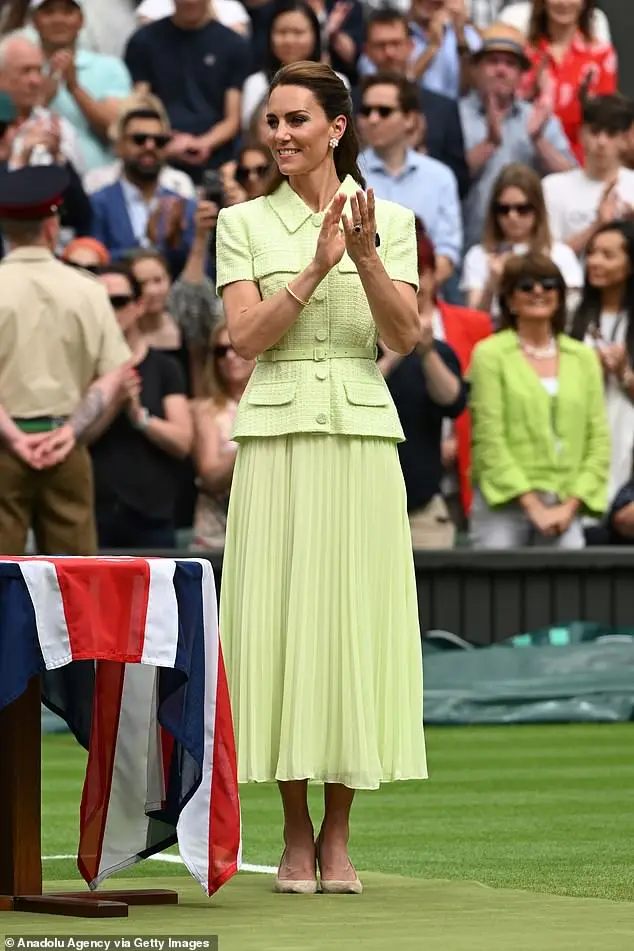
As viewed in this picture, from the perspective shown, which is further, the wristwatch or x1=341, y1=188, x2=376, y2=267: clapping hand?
the wristwatch

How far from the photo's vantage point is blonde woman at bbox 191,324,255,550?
13188 mm

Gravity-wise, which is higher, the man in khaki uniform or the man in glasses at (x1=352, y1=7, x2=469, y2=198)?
the man in glasses at (x1=352, y1=7, x2=469, y2=198)

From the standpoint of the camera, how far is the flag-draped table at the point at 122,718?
18.8 ft

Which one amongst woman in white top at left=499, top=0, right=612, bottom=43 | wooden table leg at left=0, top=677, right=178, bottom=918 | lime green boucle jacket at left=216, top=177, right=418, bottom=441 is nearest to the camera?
wooden table leg at left=0, top=677, right=178, bottom=918

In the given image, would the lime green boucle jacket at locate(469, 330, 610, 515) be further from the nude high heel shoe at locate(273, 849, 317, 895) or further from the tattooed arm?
the nude high heel shoe at locate(273, 849, 317, 895)

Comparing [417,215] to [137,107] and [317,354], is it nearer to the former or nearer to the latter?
[137,107]

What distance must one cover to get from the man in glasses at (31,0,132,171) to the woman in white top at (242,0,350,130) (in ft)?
3.26

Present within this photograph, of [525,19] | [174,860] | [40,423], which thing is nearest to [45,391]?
[40,423]

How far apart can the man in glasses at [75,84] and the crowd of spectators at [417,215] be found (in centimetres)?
2

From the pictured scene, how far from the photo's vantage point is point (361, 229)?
20.2 ft

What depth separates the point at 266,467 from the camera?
6543 millimetres

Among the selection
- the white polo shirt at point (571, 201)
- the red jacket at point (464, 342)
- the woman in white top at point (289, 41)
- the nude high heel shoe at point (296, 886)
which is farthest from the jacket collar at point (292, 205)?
the white polo shirt at point (571, 201)

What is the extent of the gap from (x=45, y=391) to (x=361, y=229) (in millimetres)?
5265

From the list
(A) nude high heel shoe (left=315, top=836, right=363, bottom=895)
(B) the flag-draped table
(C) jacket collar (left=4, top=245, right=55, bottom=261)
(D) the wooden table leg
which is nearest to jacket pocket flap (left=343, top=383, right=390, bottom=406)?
(B) the flag-draped table
